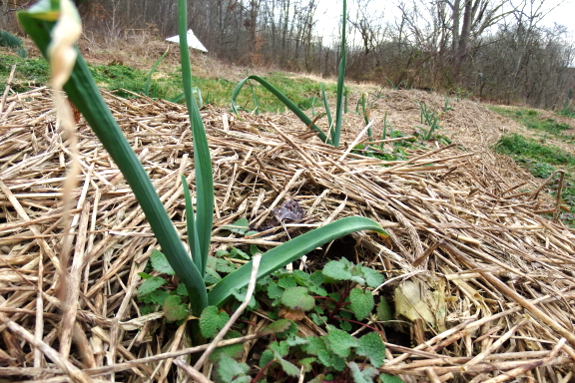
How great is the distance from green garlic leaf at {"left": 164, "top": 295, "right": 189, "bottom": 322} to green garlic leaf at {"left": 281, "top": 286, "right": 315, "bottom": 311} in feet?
0.58

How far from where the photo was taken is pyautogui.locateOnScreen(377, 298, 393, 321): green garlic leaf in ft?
2.30

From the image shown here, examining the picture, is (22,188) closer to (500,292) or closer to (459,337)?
(459,337)

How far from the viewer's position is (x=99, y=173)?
92 centimetres

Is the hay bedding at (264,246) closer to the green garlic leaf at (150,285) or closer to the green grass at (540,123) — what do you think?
the green garlic leaf at (150,285)

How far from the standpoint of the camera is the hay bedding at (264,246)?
1.90ft

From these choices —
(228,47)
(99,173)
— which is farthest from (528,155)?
(228,47)

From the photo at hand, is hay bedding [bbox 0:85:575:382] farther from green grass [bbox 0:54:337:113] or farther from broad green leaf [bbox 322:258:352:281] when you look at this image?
green grass [bbox 0:54:337:113]

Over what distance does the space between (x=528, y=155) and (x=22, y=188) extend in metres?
→ 4.49

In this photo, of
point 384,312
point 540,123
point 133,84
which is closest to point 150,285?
point 384,312

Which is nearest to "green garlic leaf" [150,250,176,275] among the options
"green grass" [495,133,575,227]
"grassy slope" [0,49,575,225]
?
"grassy slope" [0,49,575,225]

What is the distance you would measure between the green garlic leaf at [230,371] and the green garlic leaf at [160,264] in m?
0.20

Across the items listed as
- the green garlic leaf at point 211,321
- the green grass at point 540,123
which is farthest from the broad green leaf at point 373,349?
the green grass at point 540,123

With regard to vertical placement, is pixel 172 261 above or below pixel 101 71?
below

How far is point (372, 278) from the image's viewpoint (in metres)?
0.71
